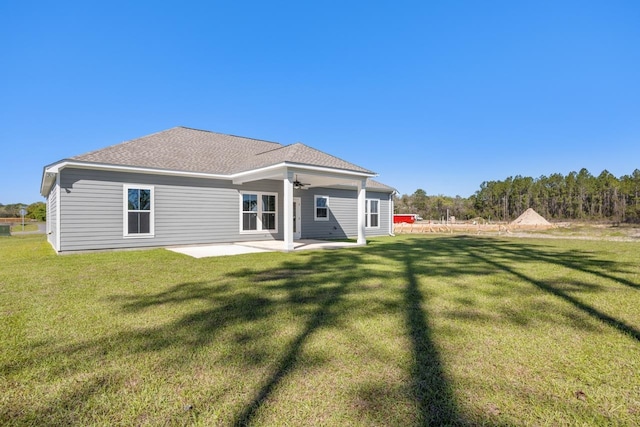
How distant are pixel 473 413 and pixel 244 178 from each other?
10.8 meters

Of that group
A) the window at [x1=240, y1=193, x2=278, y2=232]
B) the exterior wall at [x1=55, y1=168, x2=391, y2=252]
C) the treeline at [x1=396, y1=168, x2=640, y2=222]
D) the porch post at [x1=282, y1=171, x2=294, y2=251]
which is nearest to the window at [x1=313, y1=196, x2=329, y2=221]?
the exterior wall at [x1=55, y1=168, x2=391, y2=252]

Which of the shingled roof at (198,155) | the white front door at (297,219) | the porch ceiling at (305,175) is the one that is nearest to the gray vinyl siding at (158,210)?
the shingled roof at (198,155)

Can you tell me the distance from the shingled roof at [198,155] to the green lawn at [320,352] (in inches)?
219

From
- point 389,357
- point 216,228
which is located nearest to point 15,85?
point 216,228

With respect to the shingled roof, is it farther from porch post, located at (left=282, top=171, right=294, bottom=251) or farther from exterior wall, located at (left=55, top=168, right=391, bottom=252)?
porch post, located at (left=282, top=171, right=294, bottom=251)

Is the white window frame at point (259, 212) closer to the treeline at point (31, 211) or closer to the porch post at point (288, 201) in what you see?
the porch post at point (288, 201)

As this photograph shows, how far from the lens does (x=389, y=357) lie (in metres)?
2.61

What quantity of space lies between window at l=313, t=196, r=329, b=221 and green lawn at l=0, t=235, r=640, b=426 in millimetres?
9601

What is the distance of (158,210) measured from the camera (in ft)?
35.1

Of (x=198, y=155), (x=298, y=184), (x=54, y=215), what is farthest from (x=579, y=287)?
(x=54, y=215)

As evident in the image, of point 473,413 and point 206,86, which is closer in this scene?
point 473,413

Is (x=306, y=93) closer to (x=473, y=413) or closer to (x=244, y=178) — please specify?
(x=244, y=178)

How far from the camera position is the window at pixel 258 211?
12.8 metres

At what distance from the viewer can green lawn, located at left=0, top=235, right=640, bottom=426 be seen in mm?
1896
